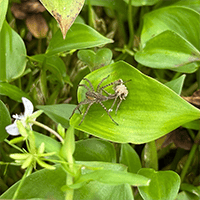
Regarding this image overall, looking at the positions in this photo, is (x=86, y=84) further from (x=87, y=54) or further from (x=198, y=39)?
(x=198, y=39)

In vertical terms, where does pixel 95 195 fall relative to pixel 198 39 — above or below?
below

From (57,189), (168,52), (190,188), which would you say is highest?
(168,52)

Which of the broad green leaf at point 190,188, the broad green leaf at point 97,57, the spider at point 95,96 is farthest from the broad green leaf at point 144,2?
the broad green leaf at point 190,188

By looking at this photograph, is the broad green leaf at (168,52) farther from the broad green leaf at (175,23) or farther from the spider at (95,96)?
the spider at (95,96)

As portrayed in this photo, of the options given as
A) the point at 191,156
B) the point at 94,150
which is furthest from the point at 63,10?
the point at 191,156

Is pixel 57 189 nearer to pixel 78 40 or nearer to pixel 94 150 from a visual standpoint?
pixel 94 150

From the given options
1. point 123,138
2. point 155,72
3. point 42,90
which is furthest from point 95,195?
point 155,72
